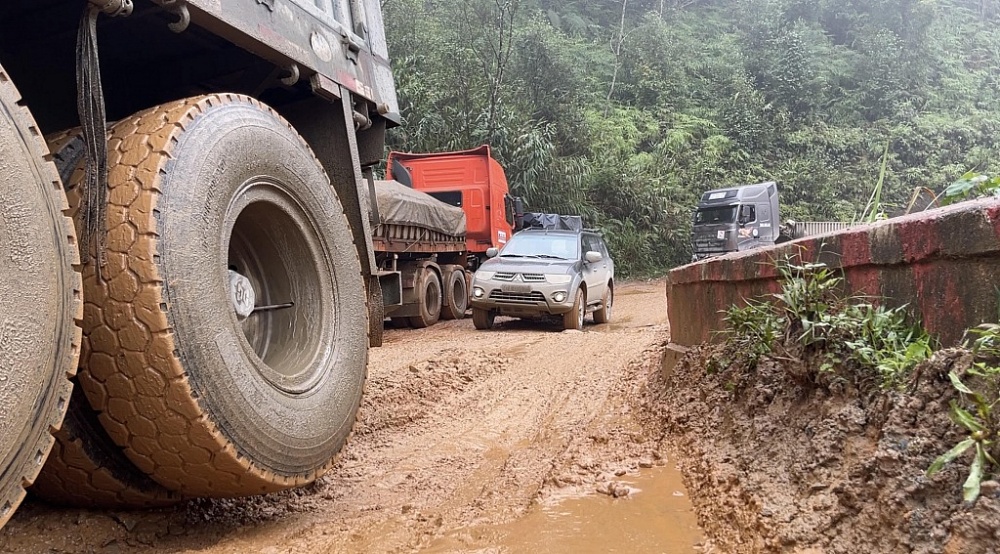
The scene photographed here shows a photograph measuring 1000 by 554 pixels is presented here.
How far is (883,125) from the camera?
101 feet

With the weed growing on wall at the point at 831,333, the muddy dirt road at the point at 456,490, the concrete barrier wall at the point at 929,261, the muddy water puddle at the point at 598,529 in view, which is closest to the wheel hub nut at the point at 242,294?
the muddy dirt road at the point at 456,490

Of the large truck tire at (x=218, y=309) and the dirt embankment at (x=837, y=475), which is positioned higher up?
the large truck tire at (x=218, y=309)

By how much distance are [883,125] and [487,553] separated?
1348 inches

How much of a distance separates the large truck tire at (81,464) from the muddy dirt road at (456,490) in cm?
13

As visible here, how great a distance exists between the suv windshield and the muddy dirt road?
4.72 m

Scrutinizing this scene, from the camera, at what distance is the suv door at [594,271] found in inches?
404

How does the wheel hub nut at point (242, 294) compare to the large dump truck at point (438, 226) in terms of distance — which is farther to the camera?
the large dump truck at point (438, 226)

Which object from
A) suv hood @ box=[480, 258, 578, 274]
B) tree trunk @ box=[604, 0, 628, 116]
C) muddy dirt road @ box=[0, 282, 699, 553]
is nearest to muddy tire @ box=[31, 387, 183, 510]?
muddy dirt road @ box=[0, 282, 699, 553]

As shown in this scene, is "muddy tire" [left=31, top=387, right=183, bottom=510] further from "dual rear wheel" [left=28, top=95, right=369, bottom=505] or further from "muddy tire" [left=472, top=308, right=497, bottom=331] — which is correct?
"muddy tire" [left=472, top=308, right=497, bottom=331]

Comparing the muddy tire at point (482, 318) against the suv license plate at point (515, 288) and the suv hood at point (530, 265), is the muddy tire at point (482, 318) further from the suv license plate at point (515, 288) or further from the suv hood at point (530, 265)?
the suv hood at point (530, 265)

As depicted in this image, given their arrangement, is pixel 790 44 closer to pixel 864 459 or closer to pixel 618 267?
pixel 618 267

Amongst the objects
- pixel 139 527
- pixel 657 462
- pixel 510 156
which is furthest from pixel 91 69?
pixel 510 156

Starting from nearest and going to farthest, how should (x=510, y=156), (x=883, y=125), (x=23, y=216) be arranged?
1. (x=23, y=216)
2. (x=510, y=156)
3. (x=883, y=125)

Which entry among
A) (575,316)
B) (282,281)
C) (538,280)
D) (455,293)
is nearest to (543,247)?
(538,280)
